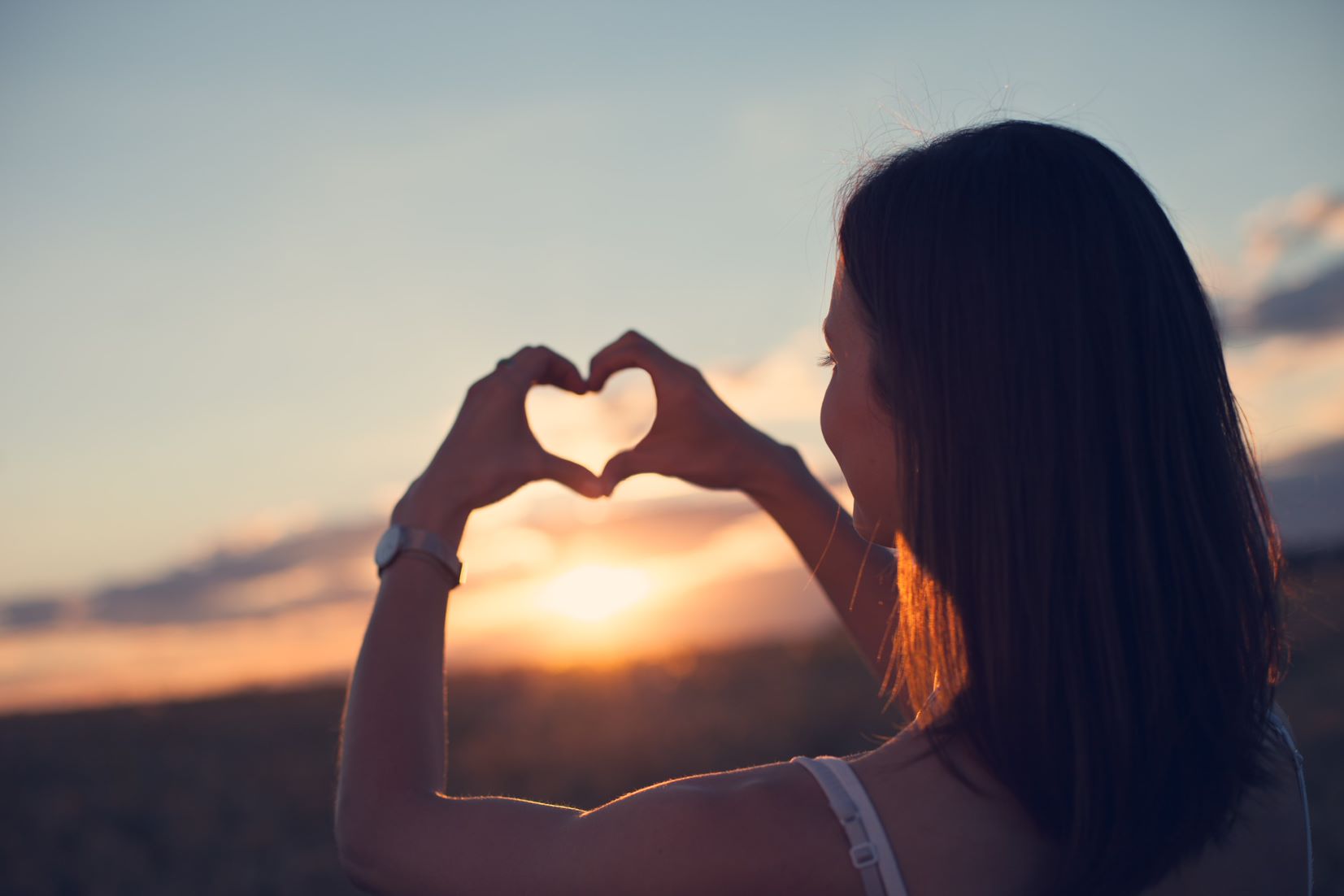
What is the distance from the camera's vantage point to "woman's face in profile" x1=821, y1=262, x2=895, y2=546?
1.83m

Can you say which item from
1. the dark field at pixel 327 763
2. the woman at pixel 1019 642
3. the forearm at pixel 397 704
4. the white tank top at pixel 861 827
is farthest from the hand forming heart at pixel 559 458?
the dark field at pixel 327 763

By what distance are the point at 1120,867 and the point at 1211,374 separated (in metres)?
0.82

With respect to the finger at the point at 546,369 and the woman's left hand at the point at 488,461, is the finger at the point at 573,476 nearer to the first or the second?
the woman's left hand at the point at 488,461

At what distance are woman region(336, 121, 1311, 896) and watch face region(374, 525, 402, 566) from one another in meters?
0.22

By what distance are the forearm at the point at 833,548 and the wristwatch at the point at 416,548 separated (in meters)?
0.91

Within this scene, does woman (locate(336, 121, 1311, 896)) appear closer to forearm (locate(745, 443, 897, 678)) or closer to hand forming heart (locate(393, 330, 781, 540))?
hand forming heart (locate(393, 330, 781, 540))

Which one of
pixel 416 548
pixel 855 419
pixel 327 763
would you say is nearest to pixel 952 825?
pixel 855 419

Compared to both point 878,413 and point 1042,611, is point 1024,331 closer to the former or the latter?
point 878,413

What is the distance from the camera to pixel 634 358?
253 cm

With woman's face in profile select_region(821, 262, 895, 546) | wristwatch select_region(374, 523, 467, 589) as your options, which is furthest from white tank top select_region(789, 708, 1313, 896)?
wristwatch select_region(374, 523, 467, 589)

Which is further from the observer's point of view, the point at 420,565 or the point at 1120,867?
the point at 420,565

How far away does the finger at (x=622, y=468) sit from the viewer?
2.41 metres

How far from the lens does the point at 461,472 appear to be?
2.13 metres

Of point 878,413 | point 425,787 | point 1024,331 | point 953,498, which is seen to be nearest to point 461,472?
point 425,787
